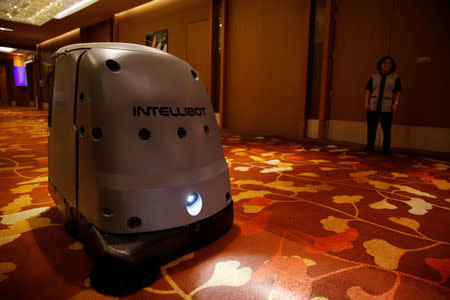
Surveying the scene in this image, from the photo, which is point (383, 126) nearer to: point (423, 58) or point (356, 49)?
point (423, 58)

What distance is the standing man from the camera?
2934 mm

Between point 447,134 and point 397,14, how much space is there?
1433 mm

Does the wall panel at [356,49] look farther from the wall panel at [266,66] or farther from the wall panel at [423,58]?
the wall panel at [266,66]

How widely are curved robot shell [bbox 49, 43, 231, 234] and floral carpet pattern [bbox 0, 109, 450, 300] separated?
0.53 ft

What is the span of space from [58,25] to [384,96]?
812 centimetres

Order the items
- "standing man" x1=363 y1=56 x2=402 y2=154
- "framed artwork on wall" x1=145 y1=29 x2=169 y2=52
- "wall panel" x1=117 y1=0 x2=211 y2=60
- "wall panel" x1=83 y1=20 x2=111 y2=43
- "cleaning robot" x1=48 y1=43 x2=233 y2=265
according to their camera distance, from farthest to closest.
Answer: "wall panel" x1=83 y1=20 x2=111 y2=43, "framed artwork on wall" x1=145 y1=29 x2=169 y2=52, "wall panel" x1=117 y1=0 x2=211 y2=60, "standing man" x1=363 y1=56 x2=402 y2=154, "cleaning robot" x1=48 y1=43 x2=233 y2=265

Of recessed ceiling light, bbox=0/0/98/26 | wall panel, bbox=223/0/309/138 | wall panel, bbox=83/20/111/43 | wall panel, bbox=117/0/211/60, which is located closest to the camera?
wall panel, bbox=223/0/309/138

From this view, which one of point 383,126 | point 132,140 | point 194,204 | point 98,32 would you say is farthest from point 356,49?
point 98,32

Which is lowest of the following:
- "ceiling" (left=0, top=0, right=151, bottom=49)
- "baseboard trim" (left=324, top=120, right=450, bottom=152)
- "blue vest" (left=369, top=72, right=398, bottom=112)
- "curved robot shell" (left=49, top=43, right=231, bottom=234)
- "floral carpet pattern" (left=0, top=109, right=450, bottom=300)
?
"floral carpet pattern" (left=0, top=109, right=450, bottom=300)

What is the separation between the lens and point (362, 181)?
1860mm

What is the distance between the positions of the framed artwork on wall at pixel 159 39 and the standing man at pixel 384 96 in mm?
4088

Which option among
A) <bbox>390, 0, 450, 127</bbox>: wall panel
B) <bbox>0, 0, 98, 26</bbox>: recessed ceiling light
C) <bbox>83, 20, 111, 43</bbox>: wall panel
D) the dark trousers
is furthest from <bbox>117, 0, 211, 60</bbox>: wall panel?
the dark trousers

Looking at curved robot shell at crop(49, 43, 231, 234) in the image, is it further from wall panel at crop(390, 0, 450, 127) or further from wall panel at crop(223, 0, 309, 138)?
wall panel at crop(223, 0, 309, 138)

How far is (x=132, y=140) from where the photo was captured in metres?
0.76
